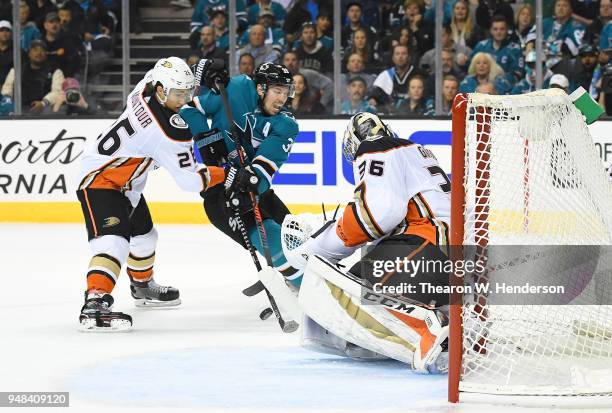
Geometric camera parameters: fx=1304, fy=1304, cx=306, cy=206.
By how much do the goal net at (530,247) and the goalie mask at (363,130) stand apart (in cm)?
50

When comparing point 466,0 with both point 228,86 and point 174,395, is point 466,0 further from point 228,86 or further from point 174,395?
point 174,395

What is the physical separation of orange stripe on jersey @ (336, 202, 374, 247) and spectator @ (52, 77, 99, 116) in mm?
5006

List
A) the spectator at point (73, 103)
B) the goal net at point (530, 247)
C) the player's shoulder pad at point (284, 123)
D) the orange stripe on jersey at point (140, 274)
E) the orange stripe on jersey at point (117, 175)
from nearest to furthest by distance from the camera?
the goal net at point (530, 247) < the orange stripe on jersey at point (117, 175) < the player's shoulder pad at point (284, 123) < the orange stripe on jersey at point (140, 274) < the spectator at point (73, 103)

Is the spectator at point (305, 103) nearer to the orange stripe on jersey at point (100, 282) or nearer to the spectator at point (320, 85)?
the spectator at point (320, 85)

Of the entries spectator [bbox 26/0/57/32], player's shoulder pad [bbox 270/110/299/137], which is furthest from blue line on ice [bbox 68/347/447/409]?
spectator [bbox 26/0/57/32]

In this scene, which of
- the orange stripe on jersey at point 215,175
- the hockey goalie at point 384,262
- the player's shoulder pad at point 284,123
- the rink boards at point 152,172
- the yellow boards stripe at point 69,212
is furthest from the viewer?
the yellow boards stripe at point 69,212

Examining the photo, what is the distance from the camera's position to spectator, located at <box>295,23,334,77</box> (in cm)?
858

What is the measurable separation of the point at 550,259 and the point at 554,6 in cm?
454

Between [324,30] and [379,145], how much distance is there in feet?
15.3

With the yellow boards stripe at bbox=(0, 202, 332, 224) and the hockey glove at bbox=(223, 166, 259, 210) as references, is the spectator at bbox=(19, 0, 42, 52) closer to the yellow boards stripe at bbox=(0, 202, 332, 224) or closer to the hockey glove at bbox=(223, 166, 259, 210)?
the yellow boards stripe at bbox=(0, 202, 332, 224)

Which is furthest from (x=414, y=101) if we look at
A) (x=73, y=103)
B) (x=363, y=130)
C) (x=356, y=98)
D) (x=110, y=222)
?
(x=363, y=130)

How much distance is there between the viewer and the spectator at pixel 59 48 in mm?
9031

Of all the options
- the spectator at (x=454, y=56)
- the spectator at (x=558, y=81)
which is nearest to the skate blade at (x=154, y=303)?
the spectator at (x=454, y=56)

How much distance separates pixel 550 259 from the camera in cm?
404
